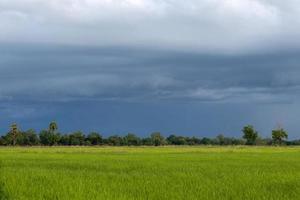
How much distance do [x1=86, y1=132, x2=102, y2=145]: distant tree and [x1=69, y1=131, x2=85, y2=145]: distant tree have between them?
124 cm

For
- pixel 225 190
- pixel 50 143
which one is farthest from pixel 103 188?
pixel 50 143

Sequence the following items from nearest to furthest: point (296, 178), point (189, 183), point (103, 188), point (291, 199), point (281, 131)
Result: point (291, 199)
point (103, 188)
point (189, 183)
point (296, 178)
point (281, 131)

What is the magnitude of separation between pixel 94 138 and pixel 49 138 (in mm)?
8148

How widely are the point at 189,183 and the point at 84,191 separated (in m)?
3.49

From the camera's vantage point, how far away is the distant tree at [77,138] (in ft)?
328

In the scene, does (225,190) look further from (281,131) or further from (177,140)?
(177,140)

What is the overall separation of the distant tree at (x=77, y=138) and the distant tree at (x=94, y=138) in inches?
48.8

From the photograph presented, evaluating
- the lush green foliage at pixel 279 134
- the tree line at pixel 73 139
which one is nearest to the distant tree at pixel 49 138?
the tree line at pixel 73 139

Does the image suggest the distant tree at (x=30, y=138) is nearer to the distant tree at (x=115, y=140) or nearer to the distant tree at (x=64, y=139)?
the distant tree at (x=64, y=139)

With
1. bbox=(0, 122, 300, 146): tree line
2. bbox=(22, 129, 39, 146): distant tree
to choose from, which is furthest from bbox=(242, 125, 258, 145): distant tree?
bbox=(22, 129, 39, 146): distant tree

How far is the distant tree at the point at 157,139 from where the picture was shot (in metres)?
108

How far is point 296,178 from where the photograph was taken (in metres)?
16.8

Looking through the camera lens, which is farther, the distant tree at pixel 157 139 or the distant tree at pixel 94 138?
the distant tree at pixel 157 139

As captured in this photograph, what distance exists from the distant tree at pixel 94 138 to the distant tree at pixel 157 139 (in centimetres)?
1209
